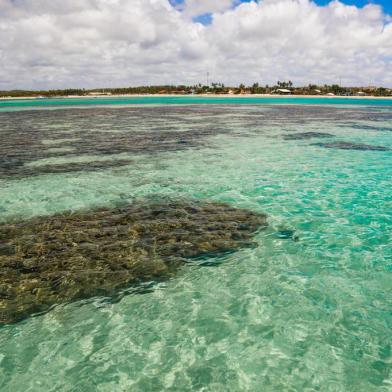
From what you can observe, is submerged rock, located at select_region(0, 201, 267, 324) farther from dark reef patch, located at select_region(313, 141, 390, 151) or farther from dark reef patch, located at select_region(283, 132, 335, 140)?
dark reef patch, located at select_region(283, 132, 335, 140)

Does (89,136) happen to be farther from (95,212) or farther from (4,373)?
(4,373)

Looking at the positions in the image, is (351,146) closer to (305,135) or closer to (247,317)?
(305,135)

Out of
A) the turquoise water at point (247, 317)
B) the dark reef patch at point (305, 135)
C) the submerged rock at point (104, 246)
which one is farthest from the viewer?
the dark reef patch at point (305, 135)

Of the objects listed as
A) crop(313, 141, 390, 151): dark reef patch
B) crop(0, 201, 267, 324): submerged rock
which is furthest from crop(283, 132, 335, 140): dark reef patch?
crop(0, 201, 267, 324): submerged rock

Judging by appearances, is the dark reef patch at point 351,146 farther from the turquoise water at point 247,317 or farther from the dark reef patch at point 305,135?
the turquoise water at point 247,317

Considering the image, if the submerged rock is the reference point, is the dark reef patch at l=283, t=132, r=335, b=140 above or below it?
below

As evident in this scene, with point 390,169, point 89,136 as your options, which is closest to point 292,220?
point 390,169

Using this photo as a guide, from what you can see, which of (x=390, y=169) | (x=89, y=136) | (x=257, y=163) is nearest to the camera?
(x=390, y=169)

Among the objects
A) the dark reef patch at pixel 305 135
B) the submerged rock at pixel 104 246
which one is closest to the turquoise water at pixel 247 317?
the submerged rock at pixel 104 246
